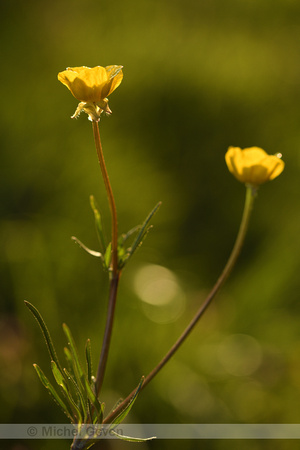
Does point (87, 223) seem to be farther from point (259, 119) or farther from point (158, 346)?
point (259, 119)

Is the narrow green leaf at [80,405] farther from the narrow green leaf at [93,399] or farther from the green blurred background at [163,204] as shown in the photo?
the green blurred background at [163,204]

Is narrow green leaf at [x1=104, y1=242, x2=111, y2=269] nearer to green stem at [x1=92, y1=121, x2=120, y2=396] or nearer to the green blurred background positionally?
green stem at [x1=92, y1=121, x2=120, y2=396]

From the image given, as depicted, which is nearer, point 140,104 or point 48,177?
point 48,177

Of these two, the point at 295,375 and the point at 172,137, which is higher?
the point at 172,137

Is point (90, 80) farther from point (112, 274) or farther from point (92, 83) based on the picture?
point (112, 274)

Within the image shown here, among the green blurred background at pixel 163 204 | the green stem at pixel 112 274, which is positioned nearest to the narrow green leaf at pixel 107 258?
the green stem at pixel 112 274

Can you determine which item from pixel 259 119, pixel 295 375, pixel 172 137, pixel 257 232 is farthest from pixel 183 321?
pixel 259 119
